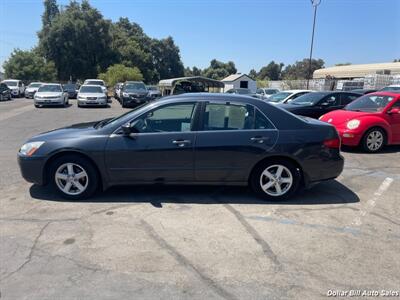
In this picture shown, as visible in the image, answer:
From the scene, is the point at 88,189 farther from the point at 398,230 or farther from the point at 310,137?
the point at 398,230

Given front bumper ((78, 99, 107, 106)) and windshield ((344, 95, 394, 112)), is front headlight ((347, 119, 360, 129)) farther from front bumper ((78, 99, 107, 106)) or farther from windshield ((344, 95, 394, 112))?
front bumper ((78, 99, 107, 106))

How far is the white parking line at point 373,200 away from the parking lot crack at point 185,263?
7.45 ft

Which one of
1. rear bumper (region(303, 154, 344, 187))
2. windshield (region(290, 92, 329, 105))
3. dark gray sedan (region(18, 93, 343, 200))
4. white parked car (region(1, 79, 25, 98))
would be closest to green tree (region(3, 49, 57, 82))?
Answer: white parked car (region(1, 79, 25, 98))

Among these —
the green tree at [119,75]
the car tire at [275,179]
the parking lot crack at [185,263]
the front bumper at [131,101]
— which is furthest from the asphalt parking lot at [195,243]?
the green tree at [119,75]

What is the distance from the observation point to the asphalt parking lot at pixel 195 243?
3.08 meters

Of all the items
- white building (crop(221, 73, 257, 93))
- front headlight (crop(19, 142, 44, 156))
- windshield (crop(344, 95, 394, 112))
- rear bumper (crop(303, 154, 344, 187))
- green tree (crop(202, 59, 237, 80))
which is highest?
green tree (crop(202, 59, 237, 80))

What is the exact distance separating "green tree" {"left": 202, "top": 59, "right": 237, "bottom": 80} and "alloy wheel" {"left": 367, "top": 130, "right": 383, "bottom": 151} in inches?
4104

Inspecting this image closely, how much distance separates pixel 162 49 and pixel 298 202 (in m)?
93.9

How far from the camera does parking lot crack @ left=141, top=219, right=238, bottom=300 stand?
2.99 m

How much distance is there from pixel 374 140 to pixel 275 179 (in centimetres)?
493

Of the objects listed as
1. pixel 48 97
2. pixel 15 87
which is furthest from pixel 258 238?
pixel 15 87

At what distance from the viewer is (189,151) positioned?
499 centimetres

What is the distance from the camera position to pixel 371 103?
9547mm

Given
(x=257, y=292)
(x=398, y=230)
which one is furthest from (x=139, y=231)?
(x=398, y=230)
